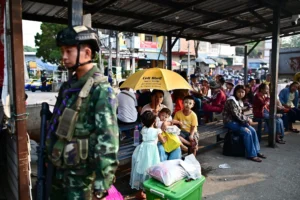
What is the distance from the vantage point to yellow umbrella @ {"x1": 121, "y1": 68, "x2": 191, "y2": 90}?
4632mm

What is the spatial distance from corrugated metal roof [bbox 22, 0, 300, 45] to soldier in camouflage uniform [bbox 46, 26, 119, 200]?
102 inches

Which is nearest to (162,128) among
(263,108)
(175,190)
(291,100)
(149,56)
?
(175,190)

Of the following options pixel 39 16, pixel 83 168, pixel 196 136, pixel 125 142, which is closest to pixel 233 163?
pixel 196 136

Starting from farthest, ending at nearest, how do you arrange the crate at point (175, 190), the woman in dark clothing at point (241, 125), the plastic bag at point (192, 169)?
the woman in dark clothing at point (241, 125) < the plastic bag at point (192, 169) < the crate at point (175, 190)

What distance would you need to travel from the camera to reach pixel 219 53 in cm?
4647

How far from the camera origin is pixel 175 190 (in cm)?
266

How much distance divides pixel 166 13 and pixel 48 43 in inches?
877

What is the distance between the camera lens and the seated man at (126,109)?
489 cm

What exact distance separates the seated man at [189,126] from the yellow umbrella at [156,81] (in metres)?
0.39

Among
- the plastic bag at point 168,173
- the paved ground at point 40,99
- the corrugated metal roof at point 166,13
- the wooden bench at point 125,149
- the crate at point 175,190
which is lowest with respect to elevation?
the paved ground at point 40,99

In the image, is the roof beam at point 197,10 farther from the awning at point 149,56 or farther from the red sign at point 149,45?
the red sign at point 149,45

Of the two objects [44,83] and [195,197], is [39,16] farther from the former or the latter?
[44,83]

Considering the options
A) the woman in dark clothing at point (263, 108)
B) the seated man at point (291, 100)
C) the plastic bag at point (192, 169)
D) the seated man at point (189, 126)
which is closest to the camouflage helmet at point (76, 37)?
the plastic bag at point (192, 169)

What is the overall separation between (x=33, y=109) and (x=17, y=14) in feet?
11.5
